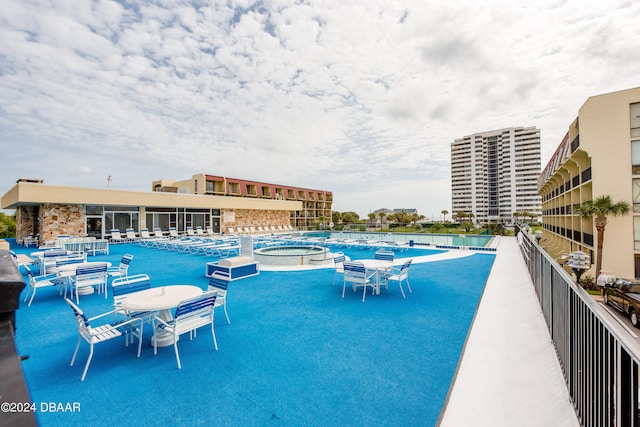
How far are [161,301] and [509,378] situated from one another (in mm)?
4764

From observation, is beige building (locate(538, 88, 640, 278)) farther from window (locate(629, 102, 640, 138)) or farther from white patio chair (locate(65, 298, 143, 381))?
white patio chair (locate(65, 298, 143, 381))

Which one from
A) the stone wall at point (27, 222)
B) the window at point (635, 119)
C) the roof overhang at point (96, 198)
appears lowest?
the stone wall at point (27, 222)

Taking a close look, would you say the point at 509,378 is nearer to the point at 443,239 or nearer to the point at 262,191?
the point at 443,239

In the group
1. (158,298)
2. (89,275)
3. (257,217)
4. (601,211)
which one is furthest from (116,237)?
(601,211)

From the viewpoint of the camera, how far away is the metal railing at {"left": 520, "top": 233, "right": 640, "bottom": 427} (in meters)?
1.82

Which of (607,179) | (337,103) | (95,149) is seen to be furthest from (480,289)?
(95,149)

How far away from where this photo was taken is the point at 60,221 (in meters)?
19.3

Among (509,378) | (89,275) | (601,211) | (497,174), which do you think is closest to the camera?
(509,378)

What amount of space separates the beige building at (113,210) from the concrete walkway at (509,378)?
24.0m

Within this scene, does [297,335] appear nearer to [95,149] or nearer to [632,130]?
[632,130]

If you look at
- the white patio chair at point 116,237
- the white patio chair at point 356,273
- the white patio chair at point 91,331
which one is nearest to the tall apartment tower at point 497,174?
the white patio chair at point 116,237

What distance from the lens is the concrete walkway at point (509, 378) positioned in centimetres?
276

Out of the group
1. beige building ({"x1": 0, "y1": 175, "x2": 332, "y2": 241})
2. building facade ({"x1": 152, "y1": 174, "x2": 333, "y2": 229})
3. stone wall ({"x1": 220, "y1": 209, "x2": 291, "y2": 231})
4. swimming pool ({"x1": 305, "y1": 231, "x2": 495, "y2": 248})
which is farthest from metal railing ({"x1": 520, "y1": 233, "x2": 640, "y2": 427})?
building facade ({"x1": 152, "y1": 174, "x2": 333, "y2": 229})

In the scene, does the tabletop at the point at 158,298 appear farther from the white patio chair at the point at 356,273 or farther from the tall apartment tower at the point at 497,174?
the tall apartment tower at the point at 497,174
